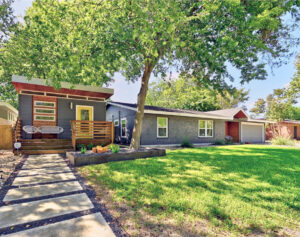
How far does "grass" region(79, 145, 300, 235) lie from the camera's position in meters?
2.13

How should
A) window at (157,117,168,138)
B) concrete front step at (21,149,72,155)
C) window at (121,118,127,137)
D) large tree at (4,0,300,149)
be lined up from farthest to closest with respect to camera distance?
window at (121,118,127,137), window at (157,117,168,138), concrete front step at (21,149,72,155), large tree at (4,0,300,149)

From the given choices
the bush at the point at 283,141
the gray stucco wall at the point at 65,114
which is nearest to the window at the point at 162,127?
→ the gray stucco wall at the point at 65,114

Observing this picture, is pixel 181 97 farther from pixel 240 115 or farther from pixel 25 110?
pixel 25 110

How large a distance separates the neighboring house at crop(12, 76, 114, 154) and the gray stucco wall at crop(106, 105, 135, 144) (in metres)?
2.38

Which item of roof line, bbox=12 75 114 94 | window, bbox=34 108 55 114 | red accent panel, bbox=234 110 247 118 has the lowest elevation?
window, bbox=34 108 55 114

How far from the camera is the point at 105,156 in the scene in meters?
5.73

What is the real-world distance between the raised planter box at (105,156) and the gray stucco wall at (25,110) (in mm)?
3813

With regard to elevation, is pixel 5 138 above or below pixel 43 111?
below

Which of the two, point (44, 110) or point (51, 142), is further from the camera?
point (44, 110)

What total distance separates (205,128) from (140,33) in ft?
38.7

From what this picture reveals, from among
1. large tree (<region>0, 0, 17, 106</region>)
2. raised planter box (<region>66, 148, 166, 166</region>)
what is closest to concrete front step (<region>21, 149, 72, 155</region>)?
raised planter box (<region>66, 148, 166, 166</region>)

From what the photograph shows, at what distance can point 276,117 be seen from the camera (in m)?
22.4

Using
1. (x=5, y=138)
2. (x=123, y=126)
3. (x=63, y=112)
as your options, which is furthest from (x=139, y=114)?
(x=5, y=138)

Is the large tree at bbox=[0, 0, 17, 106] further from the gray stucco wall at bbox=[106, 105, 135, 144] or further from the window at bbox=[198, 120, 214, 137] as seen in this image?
the window at bbox=[198, 120, 214, 137]
